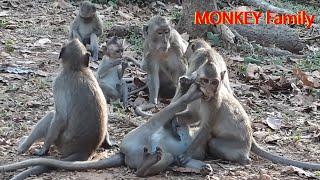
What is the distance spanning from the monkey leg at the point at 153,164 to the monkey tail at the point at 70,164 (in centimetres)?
39

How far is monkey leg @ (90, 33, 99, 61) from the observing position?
12060 millimetres

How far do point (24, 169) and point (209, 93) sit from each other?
1.89 metres

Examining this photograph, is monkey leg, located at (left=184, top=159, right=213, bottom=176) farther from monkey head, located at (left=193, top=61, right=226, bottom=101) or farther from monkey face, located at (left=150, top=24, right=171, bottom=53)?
monkey face, located at (left=150, top=24, right=171, bottom=53)

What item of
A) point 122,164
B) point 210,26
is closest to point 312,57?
point 210,26

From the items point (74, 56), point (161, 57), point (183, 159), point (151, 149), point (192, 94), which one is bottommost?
point (183, 159)

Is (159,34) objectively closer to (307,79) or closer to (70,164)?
(307,79)

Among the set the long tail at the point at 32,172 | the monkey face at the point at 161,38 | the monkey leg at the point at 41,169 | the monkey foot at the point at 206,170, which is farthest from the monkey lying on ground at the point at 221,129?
the monkey face at the point at 161,38

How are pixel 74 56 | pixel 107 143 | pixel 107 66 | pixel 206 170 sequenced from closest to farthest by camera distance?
pixel 206 170 → pixel 74 56 → pixel 107 143 → pixel 107 66

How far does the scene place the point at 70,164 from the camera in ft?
21.6

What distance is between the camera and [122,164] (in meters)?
6.78

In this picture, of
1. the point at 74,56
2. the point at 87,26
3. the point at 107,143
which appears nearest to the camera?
the point at 74,56

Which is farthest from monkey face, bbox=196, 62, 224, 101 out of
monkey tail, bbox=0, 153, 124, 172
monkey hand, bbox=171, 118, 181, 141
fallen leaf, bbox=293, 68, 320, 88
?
fallen leaf, bbox=293, 68, 320, 88

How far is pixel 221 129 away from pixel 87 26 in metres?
6.36

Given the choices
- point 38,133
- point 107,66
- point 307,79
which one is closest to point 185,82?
point 38,133
